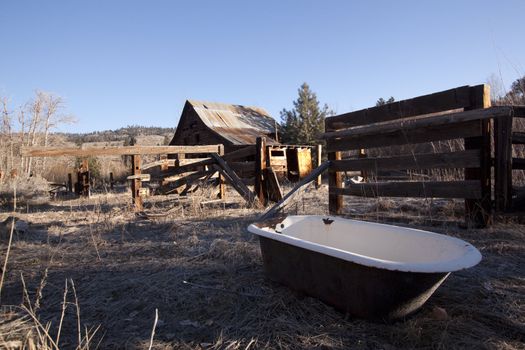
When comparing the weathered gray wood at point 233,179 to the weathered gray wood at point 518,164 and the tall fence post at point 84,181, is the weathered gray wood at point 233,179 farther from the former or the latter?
the tall fence post at point 84,181

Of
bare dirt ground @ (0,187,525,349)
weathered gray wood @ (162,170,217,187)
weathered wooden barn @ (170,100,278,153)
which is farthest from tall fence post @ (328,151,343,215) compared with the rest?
weathered wooden barn @ (170,100,278,153)

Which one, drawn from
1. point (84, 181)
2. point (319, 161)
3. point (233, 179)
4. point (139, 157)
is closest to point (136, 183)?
point (139, 157)

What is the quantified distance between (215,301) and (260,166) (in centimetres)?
534

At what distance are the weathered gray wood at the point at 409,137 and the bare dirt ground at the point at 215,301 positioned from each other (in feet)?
3.68

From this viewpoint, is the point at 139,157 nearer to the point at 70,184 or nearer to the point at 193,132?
the point at 70,184

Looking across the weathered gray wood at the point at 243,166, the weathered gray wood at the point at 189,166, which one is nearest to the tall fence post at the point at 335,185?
the weathered gray wood at the point at 243,166

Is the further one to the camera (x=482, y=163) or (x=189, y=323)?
(x=482, y=163)

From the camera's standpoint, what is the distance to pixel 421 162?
4586 millimetres

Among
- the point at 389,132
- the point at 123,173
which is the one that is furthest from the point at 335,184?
the point at 123,173

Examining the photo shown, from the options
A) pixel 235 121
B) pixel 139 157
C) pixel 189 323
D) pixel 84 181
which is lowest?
pixel 189 323

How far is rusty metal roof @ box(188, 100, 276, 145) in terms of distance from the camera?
69.6 ft

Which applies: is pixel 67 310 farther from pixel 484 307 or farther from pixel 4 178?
pixel 4 178

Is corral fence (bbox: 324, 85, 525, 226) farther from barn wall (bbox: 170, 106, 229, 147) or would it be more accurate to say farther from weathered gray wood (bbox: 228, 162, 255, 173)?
barn wall (bbox: 170, 106, 229, 147)

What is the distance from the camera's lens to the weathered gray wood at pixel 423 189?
422cm
